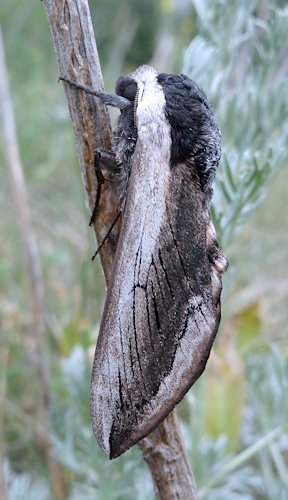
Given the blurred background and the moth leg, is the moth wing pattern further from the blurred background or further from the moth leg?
the blurred background

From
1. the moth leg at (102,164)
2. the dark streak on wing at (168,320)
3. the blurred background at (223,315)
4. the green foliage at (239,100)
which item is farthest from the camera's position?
the blurred background at (223,315)

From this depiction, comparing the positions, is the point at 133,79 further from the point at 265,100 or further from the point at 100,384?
the point at 100,384

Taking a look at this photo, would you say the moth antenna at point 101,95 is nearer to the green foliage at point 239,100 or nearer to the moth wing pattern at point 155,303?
the moth wing pattern at point 155,303

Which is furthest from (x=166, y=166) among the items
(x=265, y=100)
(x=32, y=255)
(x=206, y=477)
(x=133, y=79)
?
(x=32, y=255)

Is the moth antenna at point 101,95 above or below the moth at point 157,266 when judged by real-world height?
above

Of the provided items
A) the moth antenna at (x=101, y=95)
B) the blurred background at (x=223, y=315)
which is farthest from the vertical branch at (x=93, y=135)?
the blurred background at (x=223, y=315)

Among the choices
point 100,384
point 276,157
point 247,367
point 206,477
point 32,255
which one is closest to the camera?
point 100,384
